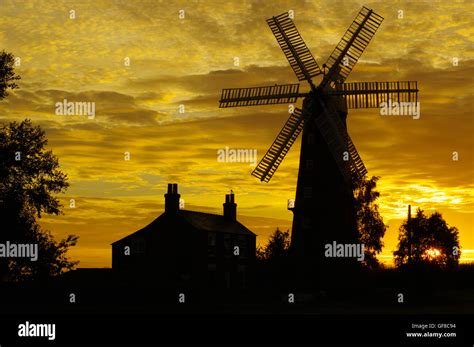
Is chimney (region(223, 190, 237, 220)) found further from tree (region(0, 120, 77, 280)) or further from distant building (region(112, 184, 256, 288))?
tree (region(0, 120, 77, 280))

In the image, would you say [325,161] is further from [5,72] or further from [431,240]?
[431,240]

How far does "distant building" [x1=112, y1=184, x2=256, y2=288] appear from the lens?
210 feet

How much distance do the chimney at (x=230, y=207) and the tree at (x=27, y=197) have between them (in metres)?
26.1

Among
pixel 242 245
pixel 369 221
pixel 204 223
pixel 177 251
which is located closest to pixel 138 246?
pixel 177 251

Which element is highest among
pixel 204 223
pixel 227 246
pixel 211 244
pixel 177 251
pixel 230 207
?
pixel 230 207

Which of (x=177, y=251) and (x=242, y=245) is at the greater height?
(x=242, y=245)

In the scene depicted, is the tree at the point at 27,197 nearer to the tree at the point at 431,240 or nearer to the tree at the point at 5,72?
the tree at the point at 5,72

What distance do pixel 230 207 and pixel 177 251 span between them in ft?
35.8

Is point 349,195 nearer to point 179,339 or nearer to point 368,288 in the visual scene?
point 368,288

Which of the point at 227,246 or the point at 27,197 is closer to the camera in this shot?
the point at 27,197

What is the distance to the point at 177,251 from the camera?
6438cm

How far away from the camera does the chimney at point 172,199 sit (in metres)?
65.2

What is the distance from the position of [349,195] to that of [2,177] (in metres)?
25.4

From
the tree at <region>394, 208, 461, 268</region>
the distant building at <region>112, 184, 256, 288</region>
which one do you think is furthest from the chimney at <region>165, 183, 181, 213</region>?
the tree at <region>394, 208, 461, 268</region>
